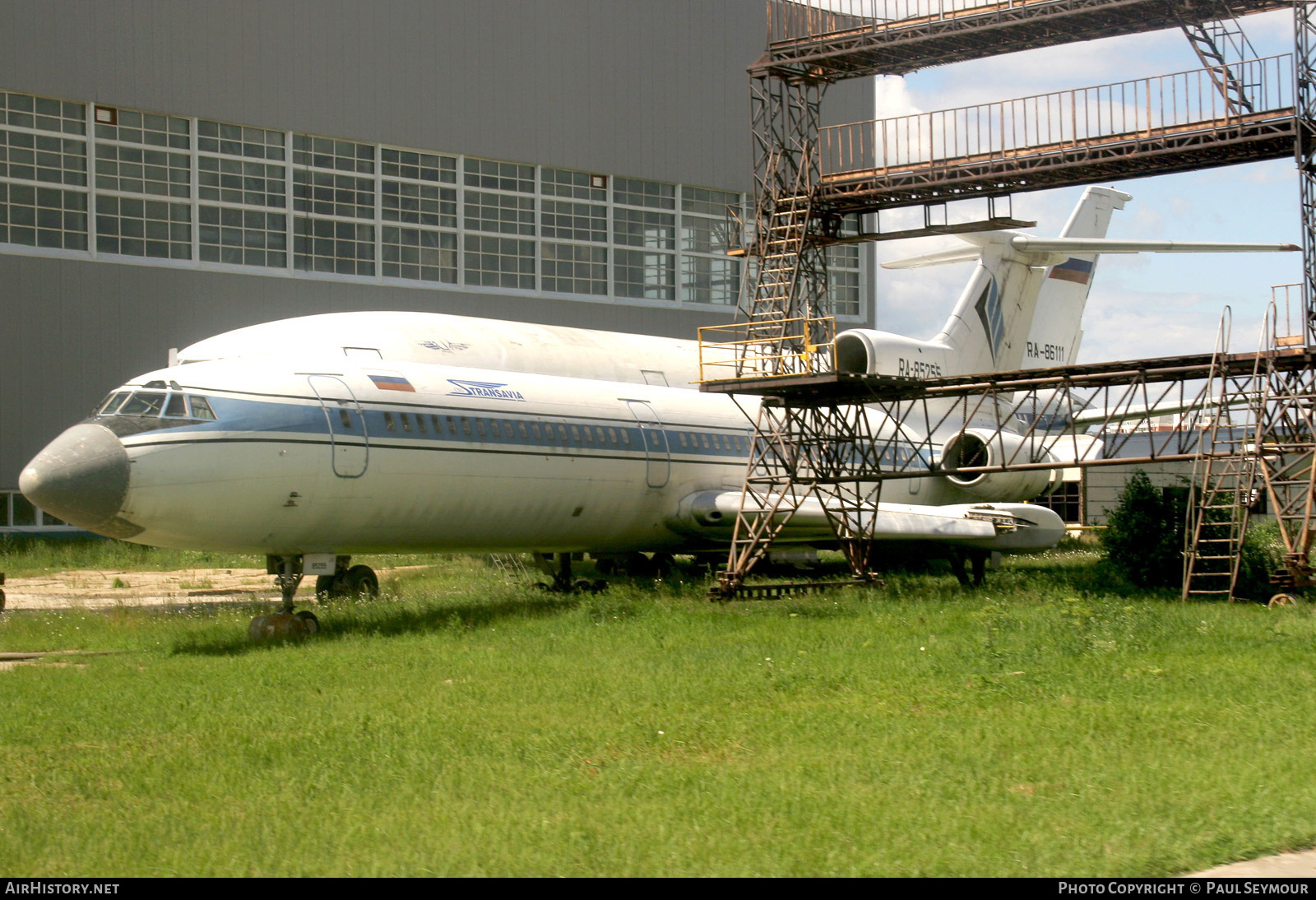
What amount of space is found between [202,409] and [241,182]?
66.3 feet

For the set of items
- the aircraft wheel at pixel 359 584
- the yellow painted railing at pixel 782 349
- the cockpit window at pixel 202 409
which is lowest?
the aircraft wheel at pixel 359 584

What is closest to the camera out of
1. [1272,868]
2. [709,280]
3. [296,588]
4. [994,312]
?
[1272,868]

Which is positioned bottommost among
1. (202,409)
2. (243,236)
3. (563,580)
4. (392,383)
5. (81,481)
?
(563,580)

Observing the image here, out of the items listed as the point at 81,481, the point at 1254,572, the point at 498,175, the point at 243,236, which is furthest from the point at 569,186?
the point at 81,481

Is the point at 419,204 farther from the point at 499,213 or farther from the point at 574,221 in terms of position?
the point at 574,221

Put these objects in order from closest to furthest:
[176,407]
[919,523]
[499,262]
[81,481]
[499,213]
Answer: [81,481] < [176,407] < [919,523] < [499,262] < [499,213]

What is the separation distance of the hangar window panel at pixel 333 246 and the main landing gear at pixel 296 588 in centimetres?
1712

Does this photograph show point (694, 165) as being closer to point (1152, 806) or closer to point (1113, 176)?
point (1113, 176)

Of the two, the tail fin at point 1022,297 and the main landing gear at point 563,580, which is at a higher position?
the tail fin at point 1022,297

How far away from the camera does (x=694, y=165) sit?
42.3 metres

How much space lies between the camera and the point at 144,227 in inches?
1321

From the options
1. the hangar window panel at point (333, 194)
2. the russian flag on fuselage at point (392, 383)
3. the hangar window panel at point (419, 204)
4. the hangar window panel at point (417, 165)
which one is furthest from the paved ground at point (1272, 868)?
the hangar window panel at point (417, 165)

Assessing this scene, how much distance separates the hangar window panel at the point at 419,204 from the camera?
37.1 metres

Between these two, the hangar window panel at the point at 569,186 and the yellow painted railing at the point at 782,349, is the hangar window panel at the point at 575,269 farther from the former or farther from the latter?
the yellow painted railing at the point at 782,349
